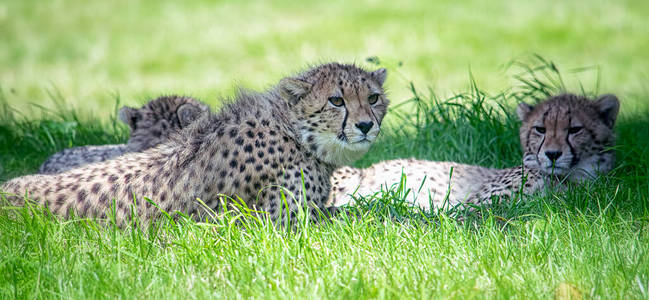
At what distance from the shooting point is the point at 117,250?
3.46 m

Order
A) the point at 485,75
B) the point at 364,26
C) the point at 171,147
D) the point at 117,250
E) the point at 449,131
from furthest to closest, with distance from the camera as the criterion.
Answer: the point at 364,26
the point at 485,75
the point at 449,131
the point at 171,147
the point at 117,250

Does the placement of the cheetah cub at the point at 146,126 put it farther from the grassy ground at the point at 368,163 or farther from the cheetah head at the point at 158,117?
the grassy ground at the point at 368,163

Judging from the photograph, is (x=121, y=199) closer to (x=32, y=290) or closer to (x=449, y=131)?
(x=32, y=290)

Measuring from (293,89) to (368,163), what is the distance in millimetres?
2045

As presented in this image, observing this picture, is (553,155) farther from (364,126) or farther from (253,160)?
(253,160)

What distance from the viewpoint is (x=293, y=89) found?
13.9ft

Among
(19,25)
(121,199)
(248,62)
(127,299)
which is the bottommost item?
(127,299)

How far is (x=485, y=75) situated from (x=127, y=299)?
28.7ft

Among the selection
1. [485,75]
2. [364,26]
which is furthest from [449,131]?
[364,26]

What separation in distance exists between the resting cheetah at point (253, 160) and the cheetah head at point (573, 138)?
3.96ft

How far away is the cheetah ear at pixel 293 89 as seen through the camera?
4211mm

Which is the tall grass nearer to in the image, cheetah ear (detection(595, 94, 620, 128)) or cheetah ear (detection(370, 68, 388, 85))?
cheetah ear (detection(595, 94, 620, 128))

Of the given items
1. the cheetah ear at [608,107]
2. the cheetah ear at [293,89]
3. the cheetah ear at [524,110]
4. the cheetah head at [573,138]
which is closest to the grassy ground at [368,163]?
the cheetah head at [573,138]

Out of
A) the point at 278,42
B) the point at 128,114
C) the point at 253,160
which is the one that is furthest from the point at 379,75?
the point at 278,42
